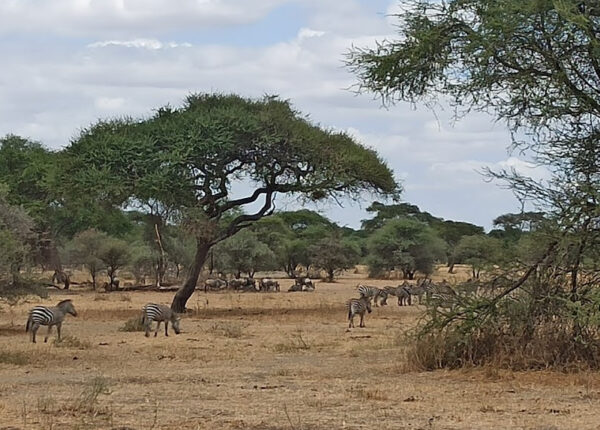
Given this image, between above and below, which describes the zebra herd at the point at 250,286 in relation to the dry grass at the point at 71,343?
above

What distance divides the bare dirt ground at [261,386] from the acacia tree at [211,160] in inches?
291

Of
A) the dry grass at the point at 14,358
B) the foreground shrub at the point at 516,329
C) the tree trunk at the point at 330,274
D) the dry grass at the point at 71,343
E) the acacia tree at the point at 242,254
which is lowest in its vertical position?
the dry grass at the point at 14,358

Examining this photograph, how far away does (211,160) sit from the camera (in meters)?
31.3

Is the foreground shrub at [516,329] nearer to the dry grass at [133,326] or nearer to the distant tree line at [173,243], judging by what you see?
the dry grass at [133,326]

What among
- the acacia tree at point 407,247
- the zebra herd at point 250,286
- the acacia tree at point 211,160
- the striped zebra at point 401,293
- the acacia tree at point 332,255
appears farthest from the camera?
the acacia tree at point 332,255

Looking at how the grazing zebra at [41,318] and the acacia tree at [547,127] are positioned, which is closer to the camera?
the acacia tree at [547,127]

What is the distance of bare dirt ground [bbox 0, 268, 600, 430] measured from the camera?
10.5 metres

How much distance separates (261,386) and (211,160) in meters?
18.2

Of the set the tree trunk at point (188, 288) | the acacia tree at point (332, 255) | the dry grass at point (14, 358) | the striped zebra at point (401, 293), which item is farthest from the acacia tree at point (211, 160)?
the acacia tree at point (332, 255)

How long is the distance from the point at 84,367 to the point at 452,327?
6.04m

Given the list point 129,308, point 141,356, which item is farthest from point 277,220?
point 141,356

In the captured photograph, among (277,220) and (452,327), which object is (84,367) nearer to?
(452,327)

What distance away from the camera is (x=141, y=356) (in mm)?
18422

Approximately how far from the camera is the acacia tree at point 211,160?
30.8 m
